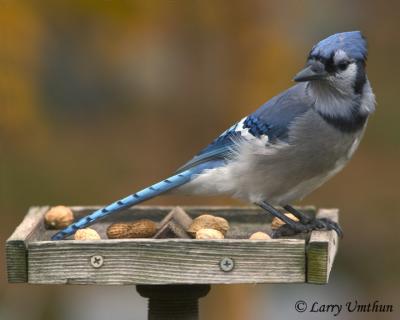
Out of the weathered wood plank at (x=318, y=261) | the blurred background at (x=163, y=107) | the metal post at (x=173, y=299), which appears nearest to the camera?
the weathered wood plank at (x=318, y=261)

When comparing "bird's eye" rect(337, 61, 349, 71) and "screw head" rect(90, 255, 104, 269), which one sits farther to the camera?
"bird's eye" rect(337, 61, 349, 71)

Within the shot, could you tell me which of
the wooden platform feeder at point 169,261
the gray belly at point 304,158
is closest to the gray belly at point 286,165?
the gray belly at point 304,158

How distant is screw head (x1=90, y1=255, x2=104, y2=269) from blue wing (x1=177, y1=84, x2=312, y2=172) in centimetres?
80

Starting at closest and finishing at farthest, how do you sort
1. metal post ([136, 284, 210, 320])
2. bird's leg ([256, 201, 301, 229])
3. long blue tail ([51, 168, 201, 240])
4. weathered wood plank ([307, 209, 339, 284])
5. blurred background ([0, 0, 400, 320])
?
weathered wood plank ([307, 209, 339, 284]), metal post ([136, 284, 210, 320]), long blue tail ([51, 168, 201, 240]), bird's leg ([256, 201, 301, 229]), blurred background ([0, 0, 400, 320])

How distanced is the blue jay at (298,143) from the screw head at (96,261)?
1.18 ft

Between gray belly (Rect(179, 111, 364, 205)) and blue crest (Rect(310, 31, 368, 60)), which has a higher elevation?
blue crest (Rect(310, 31, 368, 60))

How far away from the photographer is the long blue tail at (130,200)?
360 centimetres

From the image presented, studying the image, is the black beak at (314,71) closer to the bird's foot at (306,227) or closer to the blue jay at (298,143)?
the blue jay at (298,143)

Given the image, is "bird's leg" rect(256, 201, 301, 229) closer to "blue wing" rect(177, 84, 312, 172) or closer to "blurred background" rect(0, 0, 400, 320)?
"blue wing" rect(177, 84, 312, 172)

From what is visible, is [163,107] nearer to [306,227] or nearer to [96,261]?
[306,227]

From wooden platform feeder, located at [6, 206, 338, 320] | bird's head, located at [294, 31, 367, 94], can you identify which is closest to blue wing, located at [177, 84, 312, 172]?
bird's head, located at [294, 31, 367, 94]

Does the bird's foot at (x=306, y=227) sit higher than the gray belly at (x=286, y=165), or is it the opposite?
the gray belly at (x=286, y=165)

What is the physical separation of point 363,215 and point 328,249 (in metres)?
2.12

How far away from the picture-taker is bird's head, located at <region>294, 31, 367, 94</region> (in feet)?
12.0
